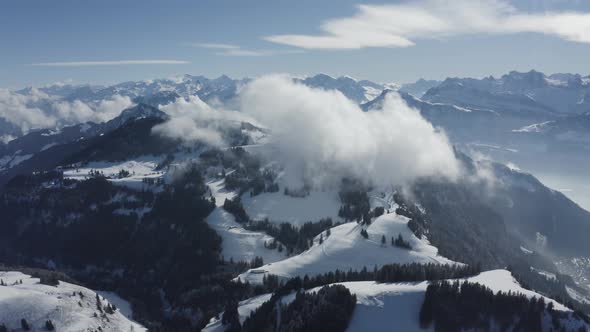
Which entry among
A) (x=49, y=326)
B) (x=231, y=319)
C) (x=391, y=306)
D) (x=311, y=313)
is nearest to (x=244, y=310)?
(x=231, y=319)

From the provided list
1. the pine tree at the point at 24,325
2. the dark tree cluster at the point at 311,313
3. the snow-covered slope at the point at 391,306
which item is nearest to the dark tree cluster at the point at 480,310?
the snow-covered slope at the point at 391,306

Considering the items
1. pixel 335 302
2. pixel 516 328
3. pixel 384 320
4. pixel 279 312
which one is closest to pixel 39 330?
pixel 279 312

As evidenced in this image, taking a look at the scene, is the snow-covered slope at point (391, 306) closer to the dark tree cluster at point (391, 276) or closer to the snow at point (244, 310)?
the snow at point (244, 310)

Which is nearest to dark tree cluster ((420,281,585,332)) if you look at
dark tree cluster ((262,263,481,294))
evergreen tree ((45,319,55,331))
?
dark tree cluster ((262,263,481,294))

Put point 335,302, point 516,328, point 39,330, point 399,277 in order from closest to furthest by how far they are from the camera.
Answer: point 516,328
point 335,302
point 399,277
point 39,330

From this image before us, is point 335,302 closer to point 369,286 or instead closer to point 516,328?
point 369,286

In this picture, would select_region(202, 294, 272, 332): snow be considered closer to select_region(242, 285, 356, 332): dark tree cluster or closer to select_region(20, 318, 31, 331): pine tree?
select_region(242, 285, 356, 332): dark tree cluster
